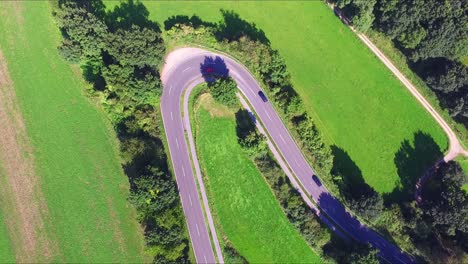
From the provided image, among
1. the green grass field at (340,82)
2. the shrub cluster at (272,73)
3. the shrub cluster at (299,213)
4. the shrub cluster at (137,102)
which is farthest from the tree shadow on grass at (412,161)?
the shrub cluster at (137,102)

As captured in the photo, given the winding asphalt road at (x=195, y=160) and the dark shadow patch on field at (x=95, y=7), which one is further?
the dark shadow patch on field at (x=95, y=7)

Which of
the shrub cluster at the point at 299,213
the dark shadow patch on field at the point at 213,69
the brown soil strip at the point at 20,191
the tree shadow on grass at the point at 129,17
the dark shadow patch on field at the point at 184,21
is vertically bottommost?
the shrub cluster at the point at 299,213

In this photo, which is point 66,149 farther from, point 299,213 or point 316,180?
point 316,180

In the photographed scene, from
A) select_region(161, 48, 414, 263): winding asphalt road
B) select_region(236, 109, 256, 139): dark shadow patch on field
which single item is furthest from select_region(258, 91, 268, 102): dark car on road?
select_region(236, 109, 256, 139): dark shadow patch on field

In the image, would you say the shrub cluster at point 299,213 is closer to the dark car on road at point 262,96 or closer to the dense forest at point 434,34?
the dark car on road at point 262,96

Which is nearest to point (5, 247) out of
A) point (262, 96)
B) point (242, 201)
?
point (242, 201)

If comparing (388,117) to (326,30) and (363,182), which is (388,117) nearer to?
(363,182)

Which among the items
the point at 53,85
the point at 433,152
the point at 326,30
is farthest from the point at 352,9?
the point at 53,85
